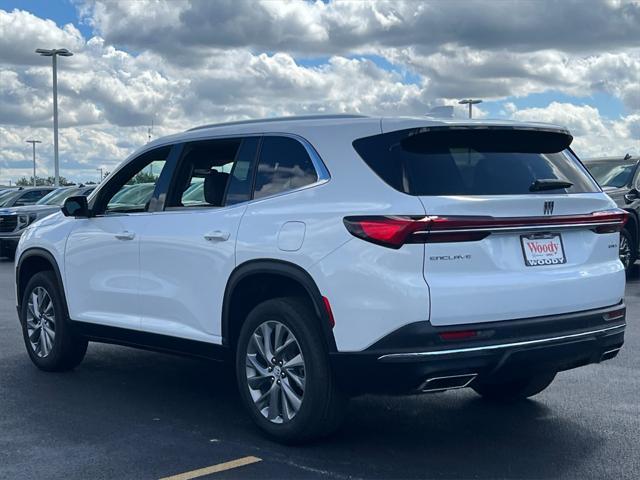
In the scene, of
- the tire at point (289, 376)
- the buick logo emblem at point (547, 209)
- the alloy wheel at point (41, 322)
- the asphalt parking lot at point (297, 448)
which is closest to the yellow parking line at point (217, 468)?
the asphalt parking lot at point (297, 448)

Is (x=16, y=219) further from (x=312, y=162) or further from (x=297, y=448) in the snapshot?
(x=297, y=448)

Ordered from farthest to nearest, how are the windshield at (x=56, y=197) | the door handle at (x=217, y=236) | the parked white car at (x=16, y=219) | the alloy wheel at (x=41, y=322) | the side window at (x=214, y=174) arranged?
the windshield at (x=56, y=197) → the parked white car at (x=16, y=219) → the alloy wheel at (x=41, y=322) → the side window at (x=214, y=174) → the door handle at (x=217, y=236)

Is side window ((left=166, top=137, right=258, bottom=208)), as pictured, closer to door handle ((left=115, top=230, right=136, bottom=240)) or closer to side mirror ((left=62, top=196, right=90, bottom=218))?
door handle ((left=115, top=230, right=136, bottom=240))

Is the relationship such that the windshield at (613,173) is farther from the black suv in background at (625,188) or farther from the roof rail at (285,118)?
the roof rail at (285,118)

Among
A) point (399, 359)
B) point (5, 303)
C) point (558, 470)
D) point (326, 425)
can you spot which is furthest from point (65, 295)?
point (5, 303)

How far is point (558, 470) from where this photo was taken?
5.03 meters

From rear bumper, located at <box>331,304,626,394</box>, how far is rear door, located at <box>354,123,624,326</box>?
0.08 m

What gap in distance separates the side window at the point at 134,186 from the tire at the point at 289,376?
1.61 meters

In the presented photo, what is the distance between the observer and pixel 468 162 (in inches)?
208

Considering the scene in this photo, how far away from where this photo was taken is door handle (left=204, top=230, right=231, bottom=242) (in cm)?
585

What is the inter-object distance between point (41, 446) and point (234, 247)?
158 cm

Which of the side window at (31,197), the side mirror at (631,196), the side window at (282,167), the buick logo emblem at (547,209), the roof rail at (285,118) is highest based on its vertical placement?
the roof rail at (285,118)

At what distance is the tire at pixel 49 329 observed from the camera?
757cm

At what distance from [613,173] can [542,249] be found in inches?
415
